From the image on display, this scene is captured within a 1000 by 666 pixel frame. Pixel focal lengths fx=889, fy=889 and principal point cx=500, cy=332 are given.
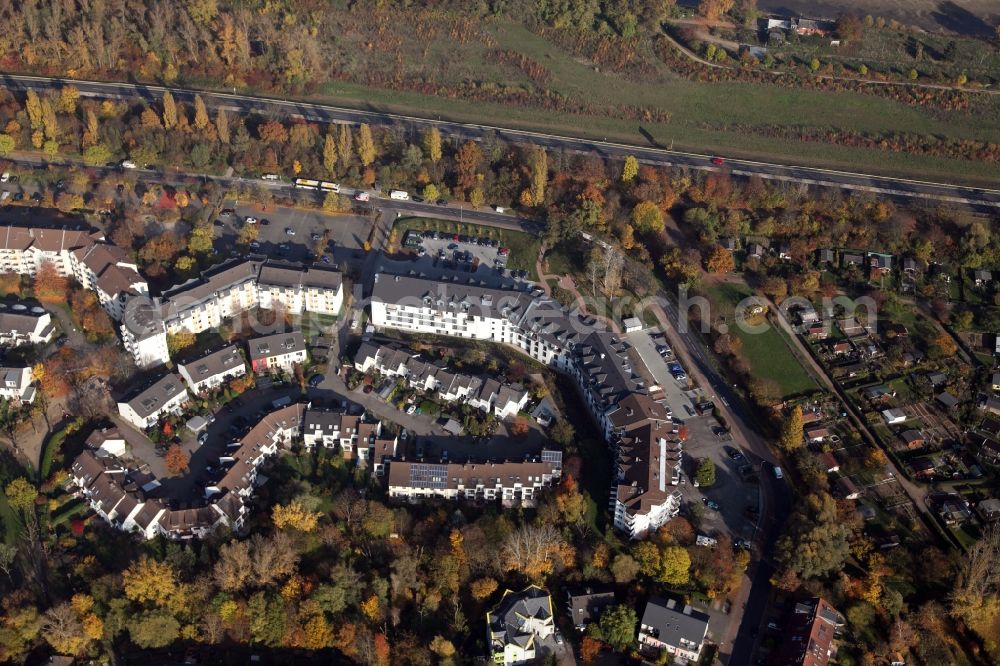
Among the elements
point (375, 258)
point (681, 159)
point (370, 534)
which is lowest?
point (370, 534)

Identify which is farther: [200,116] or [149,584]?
[200,116]

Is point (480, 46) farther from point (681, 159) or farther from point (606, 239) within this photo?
point (606, 239)

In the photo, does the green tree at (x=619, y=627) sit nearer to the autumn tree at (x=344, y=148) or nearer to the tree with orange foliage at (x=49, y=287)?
the tree with orange foliage at (x=49, y=287)

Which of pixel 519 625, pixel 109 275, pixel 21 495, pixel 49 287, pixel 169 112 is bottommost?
pixel 21 495

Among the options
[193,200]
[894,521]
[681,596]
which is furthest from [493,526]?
[193,200]

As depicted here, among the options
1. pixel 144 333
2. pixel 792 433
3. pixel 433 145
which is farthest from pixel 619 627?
pixel 433 145

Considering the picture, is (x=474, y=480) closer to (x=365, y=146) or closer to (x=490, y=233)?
(x=490, y=233)

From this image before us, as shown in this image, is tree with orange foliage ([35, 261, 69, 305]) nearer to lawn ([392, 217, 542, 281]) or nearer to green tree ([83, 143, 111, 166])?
green tree ([83, 143, 111, 166])

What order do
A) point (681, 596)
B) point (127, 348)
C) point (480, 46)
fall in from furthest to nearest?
point (480, 46)
point (127, 348)
point (681, 596)
